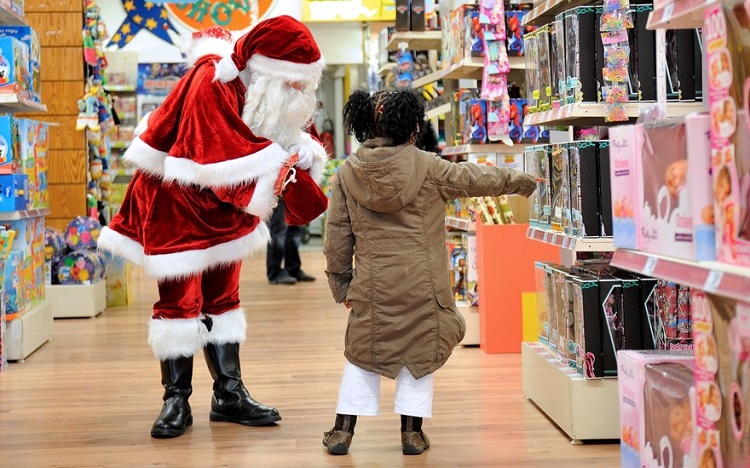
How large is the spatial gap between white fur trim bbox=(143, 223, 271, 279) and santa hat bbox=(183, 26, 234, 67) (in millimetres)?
632

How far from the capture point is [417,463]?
2.90m

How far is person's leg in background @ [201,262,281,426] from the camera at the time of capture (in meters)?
3.41

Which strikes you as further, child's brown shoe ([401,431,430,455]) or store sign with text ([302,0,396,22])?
store sign with text ([302,0,396,22])

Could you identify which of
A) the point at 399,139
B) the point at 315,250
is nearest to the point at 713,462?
the point at 399,139

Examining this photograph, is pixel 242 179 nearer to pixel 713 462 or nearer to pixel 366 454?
pixel 366 454

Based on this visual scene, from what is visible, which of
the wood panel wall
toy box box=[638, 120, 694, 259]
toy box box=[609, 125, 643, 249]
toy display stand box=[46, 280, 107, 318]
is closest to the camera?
toy box box=[638, 120, 694, 259]

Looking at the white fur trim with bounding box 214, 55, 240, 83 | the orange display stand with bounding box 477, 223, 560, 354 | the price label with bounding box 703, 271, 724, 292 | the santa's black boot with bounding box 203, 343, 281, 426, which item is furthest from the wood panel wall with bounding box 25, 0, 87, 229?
the price label with bounding box 703, 271, 724, 292

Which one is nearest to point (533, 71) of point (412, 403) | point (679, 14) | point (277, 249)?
point (412, 403)

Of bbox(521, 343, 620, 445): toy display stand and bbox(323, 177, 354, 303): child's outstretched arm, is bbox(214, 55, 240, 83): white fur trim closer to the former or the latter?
bbox(323, 177, 354, 303): child's outstretched arm

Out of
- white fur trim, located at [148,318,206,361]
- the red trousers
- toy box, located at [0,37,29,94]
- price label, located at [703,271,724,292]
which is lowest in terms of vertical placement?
white fur trim, located at [148,318,206,361]

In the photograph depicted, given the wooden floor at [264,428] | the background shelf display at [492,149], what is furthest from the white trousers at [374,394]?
the background shelf display at [492,149]

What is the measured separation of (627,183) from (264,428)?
1738mm

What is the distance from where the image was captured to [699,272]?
1684mm

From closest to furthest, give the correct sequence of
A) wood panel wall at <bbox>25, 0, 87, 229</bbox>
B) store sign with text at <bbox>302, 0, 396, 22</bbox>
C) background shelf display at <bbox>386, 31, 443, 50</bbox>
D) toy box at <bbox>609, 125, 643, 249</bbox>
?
1. toy box at <bbox>609, 125, 643, 249</bbox>
2. background shelf display at <bbox>386, 31, 443, 50</bbox>
3. wood panel wall at <bbox>25, 0, 87, 229</bbox>
4. store sign with text at <bbox>302, 0, 396, 22</bbox>
